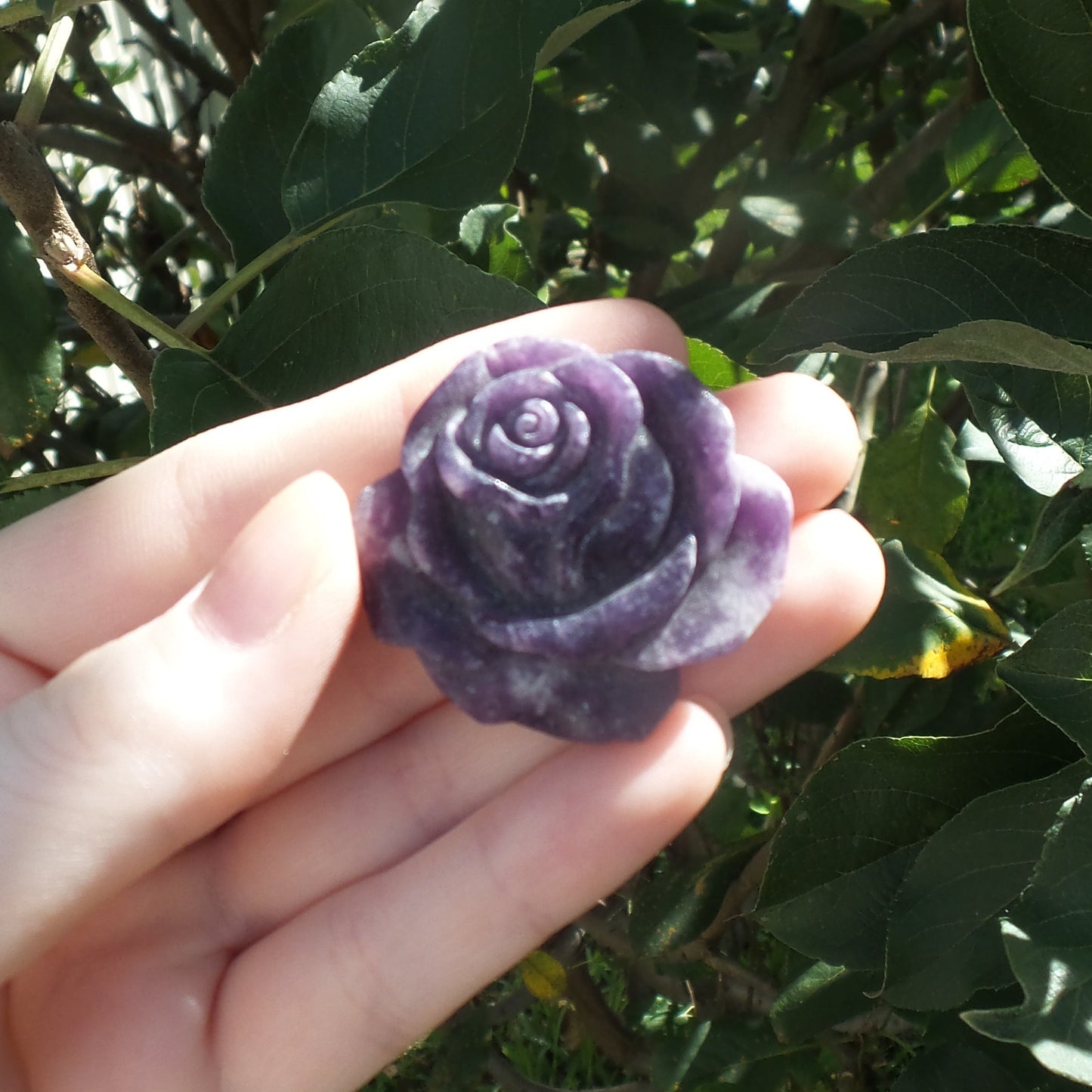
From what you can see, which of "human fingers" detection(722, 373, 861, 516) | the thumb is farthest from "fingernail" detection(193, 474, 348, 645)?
"human fingers" detection(722, 373, 861, 516)

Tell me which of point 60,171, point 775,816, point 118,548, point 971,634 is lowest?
point 775,816

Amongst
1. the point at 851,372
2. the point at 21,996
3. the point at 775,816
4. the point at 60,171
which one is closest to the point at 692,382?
the point at 851,372

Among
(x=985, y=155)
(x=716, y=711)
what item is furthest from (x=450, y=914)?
(x=985, y=155)

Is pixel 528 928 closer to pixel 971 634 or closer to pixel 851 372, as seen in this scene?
pixel 971 634

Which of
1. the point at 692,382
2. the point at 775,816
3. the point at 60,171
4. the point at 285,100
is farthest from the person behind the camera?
the point at 60,171

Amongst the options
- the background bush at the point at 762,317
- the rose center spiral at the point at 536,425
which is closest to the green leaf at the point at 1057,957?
the background bush at the point at 762,317

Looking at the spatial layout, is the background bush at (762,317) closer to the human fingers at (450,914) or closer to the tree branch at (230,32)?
the tree branch at (230,32)

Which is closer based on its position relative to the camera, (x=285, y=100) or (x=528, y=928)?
(x=528, y=928)
